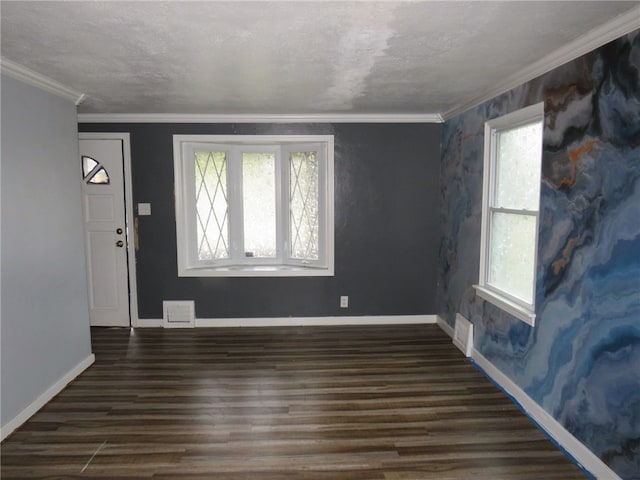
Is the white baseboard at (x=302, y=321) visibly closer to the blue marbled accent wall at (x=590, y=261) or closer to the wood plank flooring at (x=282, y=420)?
the wood plank flooring at (x=282, y=420)

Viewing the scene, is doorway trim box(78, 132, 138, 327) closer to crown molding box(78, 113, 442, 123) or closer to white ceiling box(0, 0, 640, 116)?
crown molding box(78, 113, 442, 123)

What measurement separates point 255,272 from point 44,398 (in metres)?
2.25

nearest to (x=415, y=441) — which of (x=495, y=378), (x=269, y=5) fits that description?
(x=495, y=378)

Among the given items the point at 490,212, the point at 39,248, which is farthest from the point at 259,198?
the point at 490,212

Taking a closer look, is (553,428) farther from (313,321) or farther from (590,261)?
(313,321)

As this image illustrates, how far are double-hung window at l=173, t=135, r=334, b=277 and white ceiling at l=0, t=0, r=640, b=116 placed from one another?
1194mm

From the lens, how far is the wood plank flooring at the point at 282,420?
236 centimetres

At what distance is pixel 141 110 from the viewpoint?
426 centimetres

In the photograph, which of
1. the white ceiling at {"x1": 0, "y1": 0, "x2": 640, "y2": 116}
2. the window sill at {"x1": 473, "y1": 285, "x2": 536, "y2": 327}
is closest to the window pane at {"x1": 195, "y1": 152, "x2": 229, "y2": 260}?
the white ceiling at {"x1": 0, "y1": 0, "x2": 640, "y2": 116}

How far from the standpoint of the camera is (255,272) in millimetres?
4746

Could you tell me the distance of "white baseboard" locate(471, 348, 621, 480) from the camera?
88.5 inches

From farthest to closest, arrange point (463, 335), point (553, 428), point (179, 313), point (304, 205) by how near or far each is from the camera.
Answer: point (304, 205) < point (179, 313) < point (463, 335) < point (553, 428)

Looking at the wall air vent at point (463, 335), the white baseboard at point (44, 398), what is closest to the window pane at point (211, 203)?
Answer: the white baseboard at point (44, 398)

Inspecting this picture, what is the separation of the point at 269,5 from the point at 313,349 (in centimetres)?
305
